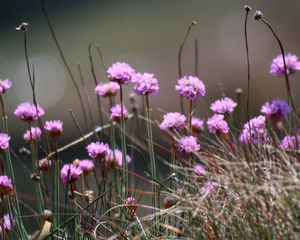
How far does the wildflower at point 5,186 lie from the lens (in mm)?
2863

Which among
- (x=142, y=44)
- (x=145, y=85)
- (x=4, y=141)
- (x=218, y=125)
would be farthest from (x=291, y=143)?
(x=142, y=44)

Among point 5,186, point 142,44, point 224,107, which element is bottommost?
point 5,186

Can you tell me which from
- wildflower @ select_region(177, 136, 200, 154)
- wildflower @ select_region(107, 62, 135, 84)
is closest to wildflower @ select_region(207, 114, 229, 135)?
wildflower @ select_region(177, 136, 200, 154)

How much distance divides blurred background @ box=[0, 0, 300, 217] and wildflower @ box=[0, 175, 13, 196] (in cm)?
832

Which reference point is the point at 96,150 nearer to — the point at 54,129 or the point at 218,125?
the point at 54,129

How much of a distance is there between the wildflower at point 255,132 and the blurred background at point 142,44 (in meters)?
7.99

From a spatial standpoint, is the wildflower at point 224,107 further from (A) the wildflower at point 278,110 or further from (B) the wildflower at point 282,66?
(B) the wildflower at point 282,66

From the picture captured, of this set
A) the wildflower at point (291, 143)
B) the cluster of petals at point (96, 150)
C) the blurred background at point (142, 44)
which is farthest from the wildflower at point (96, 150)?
the blurred background at point (142, 44)

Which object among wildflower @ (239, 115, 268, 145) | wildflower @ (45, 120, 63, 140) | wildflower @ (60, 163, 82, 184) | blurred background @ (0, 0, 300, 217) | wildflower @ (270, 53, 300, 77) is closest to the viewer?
wildflower @ (239, 115, 268, 145)

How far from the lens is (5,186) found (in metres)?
2.87

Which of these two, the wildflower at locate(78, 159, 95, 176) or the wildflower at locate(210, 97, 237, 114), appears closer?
the wildflower at locate(210, 97, 237, 114)

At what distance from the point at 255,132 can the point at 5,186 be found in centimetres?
88

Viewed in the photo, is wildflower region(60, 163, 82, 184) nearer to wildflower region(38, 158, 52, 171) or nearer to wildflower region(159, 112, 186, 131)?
wildflower region(38, 158, 52, 171)

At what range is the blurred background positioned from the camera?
13062mm
